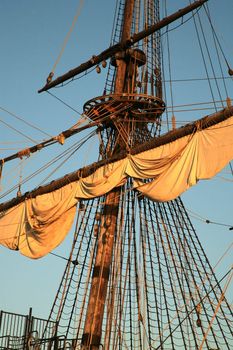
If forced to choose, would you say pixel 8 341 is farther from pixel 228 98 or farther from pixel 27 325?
pixel 228 98

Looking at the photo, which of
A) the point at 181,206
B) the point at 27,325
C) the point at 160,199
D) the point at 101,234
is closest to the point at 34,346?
the point at 27,325

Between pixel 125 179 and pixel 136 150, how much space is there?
0.80m

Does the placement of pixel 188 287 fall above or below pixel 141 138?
below

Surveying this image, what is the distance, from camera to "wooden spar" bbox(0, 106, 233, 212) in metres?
14.2

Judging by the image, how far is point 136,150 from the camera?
15789 millimetres

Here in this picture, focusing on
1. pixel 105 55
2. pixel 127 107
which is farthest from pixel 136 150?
pixel 105 55

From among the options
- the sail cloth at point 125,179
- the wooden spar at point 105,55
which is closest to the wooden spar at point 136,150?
the sail cloth at point 125,179

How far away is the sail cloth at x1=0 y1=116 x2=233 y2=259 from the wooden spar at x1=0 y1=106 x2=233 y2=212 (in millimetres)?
113

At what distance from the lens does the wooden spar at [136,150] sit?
14180 millimetres

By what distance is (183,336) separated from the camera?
54.6 feet

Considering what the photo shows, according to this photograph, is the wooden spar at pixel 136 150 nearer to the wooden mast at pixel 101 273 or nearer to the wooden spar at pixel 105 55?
the wooden mast at pixel 101 273

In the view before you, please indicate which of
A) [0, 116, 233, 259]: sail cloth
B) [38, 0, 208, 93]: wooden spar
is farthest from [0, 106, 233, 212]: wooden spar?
[38, 0, 208, 93]: wooden spar

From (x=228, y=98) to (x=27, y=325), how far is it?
7.19 m

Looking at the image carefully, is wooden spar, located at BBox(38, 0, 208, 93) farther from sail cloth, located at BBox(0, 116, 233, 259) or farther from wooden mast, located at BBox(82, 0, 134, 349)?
wooden mast, located at BBox(82, 0, 134, 349)
